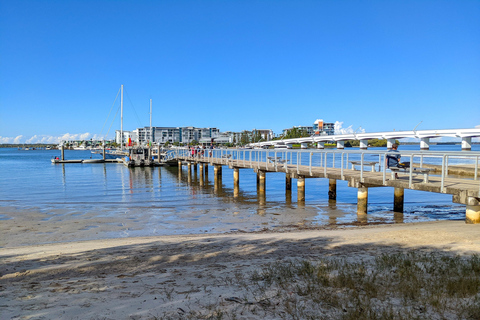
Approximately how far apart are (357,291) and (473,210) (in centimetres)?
822

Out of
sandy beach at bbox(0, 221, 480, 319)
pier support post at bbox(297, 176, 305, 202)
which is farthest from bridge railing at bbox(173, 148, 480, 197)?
sandy beach at bbox(0, 221, 480, 319)

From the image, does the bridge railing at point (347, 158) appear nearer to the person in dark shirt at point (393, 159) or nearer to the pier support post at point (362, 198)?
the person in dark shirt at point (393, 159)

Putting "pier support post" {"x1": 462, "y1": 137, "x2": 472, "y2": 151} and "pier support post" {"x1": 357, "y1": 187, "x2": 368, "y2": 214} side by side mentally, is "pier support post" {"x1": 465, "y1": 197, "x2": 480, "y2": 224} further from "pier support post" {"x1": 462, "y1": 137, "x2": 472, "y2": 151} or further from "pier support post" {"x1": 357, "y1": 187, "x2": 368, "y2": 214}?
"pier support post" {"x1": 462, "y1": 137, "x2": 472, "y2": 151}

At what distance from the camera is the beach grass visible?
165 inches

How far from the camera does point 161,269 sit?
661cm

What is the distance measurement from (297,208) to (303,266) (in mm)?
13086

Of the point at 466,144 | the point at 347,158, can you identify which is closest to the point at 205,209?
the point at 347,158

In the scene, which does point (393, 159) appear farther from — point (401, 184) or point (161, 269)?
point (161, 269)

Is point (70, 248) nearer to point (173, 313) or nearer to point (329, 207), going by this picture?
point (173, 313)

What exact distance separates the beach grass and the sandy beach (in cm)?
12

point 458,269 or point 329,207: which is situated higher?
point 458,269

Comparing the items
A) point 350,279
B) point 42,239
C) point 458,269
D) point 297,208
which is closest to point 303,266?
point 350,279

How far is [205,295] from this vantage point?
496cm

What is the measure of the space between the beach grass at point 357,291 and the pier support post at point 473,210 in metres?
5.16
